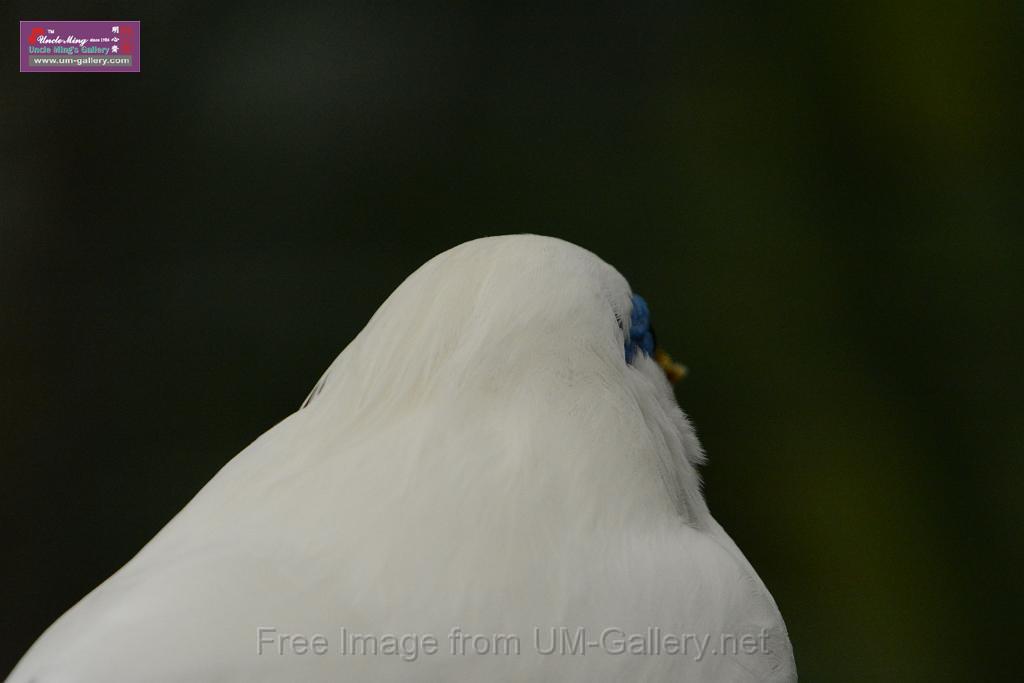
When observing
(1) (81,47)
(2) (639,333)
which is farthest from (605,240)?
(1) (81,47)

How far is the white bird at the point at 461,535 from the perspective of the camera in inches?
30.3

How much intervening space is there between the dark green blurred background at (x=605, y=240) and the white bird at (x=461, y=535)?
39 cm

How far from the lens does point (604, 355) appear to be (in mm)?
1019

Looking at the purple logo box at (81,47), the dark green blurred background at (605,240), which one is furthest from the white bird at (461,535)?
the purple logo box at (81,47)

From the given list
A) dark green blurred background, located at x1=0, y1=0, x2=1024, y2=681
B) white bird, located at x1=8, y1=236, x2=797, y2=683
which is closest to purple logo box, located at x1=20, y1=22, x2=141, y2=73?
dark green blurred background, located at x1=0, y1=0, x2=1024, y2=681

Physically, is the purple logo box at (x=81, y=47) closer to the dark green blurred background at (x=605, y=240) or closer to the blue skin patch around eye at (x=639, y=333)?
the dark green blurred background at (x=605, y=240)

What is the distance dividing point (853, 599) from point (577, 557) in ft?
2.56

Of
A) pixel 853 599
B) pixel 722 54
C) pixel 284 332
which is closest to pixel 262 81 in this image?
pixel 284 332

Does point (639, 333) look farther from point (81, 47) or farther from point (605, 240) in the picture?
point (81, 47)

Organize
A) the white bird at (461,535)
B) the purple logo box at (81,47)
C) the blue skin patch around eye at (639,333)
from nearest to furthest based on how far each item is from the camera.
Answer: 1. the white bird at (461,535)
2. the blue skin patch around eye at (639,333)
3. the purple logo box at (81,47)

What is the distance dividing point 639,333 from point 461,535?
370mm

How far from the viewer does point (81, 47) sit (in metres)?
1.32

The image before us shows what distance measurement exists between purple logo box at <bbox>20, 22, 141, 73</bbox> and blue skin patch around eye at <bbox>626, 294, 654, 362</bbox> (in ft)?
2.14

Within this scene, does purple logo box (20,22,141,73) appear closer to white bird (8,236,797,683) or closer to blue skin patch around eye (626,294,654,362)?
white bird (8,236,797,683)
